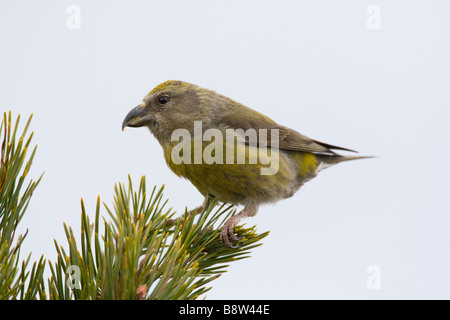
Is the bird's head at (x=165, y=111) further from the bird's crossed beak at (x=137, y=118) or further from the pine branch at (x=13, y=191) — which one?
the pine branch at (x=13, y=191)

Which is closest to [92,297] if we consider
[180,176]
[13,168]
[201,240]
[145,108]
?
[13,168]

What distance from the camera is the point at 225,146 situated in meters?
3.95

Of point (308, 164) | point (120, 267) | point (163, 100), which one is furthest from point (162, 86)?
point (120, 267)

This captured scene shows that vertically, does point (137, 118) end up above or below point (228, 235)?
above

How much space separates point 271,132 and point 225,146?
79 centimetres

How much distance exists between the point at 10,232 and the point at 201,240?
976 mm

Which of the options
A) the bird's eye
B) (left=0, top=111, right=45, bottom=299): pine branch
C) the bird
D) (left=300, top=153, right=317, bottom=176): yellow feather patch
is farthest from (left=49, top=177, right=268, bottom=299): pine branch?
(left=300, top=153, right=317, bottom=176): yellow feather patch

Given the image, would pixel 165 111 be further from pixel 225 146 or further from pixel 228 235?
pixel 228 235

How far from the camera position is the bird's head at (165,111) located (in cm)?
412

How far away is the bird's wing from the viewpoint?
4.36 metres

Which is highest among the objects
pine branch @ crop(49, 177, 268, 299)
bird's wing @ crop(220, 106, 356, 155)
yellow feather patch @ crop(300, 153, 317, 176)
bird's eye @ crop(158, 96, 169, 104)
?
bird's eye @ crop(158, 96, 169, 104)

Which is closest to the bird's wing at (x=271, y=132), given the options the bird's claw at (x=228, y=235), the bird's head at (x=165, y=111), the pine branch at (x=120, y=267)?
the bird's head at (x=165, y=111)

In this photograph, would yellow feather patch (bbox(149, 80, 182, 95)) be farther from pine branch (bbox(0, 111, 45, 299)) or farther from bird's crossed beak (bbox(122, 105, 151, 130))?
pine branch (bbox(0, 111, 45, 299))
